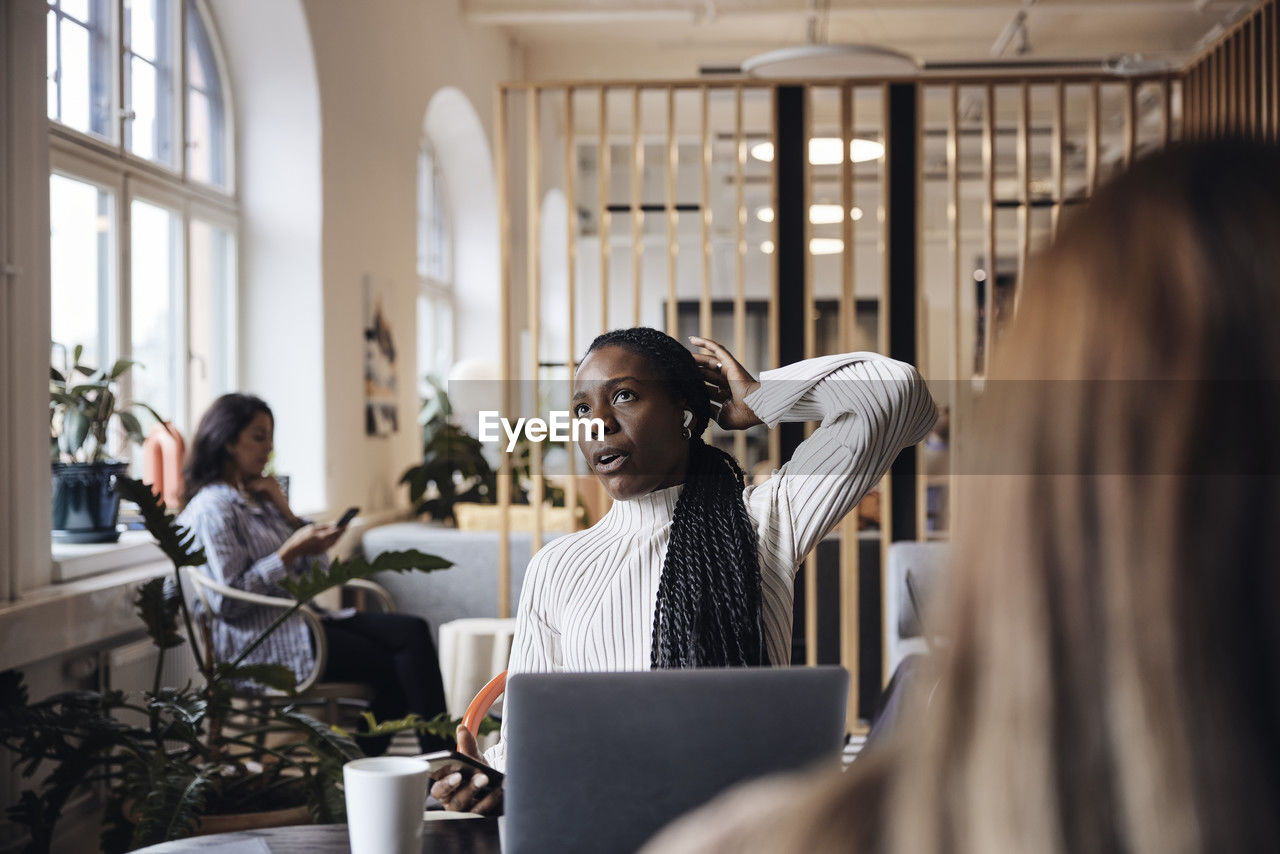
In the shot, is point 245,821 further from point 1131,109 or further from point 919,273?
point 1131,109

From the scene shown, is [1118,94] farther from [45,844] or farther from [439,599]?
[45,844]

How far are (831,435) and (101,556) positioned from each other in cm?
267

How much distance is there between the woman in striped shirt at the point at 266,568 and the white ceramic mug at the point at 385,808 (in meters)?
2.33

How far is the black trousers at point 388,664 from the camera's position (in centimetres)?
354

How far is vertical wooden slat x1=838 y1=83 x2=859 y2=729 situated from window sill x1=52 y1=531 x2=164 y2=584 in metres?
2.22

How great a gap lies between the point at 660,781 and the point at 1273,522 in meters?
0.60

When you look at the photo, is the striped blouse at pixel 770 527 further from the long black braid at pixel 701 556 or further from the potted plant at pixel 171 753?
the potted plant at pixel 171 753

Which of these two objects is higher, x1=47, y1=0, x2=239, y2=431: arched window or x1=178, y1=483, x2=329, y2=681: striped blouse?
x1=47, y1=0, x2=239, y2=431: arched window

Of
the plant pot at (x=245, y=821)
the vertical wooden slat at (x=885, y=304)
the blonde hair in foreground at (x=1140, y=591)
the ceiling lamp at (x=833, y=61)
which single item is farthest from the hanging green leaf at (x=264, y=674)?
the ceiling lamp at (x=833, y=61)

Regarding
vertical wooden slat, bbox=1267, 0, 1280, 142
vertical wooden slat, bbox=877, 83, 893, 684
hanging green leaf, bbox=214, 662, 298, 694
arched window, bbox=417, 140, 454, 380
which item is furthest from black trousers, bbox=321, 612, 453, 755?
arched window, bbox=417, 140, 454, 380

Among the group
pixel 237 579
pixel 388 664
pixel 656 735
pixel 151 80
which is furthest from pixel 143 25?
pixel 656 735

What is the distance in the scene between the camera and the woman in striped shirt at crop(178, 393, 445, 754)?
11.0 feet

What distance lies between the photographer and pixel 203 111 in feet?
15.2

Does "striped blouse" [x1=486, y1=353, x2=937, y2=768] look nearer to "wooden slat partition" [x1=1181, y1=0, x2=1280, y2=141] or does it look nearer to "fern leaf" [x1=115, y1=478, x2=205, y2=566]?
"fern leaf" [x1=115, y1=478, x2=205, y2=566]
